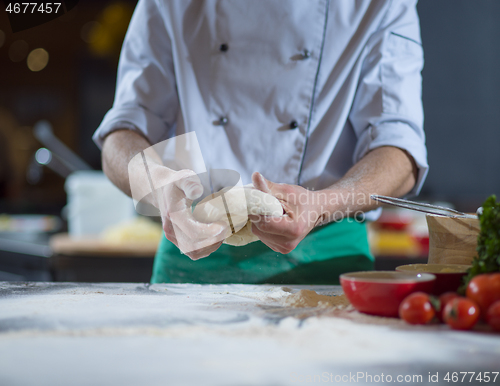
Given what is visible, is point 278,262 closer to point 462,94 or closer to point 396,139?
point 396,139

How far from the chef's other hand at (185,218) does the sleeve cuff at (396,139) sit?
0.48 m

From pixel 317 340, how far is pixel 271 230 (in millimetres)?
321

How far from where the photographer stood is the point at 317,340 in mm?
693

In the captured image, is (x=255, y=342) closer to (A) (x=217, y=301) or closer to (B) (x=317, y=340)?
(B) (x=317, y=340)

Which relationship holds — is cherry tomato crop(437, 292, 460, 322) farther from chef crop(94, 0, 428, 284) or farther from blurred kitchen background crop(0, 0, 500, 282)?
blurred kitchen background crop(0, 0, 500, 282)

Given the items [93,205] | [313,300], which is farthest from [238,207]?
[93,205]

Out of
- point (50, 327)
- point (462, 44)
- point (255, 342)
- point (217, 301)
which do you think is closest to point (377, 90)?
point (217, 301)

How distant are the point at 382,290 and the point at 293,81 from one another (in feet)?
2.23

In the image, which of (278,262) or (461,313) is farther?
(278,262)

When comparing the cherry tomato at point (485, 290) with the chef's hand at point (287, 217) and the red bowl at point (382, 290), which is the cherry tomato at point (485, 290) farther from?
the chef's hand at point (287, 217)

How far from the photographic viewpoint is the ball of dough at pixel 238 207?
97 cm

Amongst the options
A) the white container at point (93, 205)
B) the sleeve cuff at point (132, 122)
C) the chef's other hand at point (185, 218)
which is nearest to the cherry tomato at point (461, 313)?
the chef's other hand at point (185, 218)

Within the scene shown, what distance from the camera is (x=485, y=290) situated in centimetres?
74

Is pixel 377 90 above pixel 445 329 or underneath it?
above
